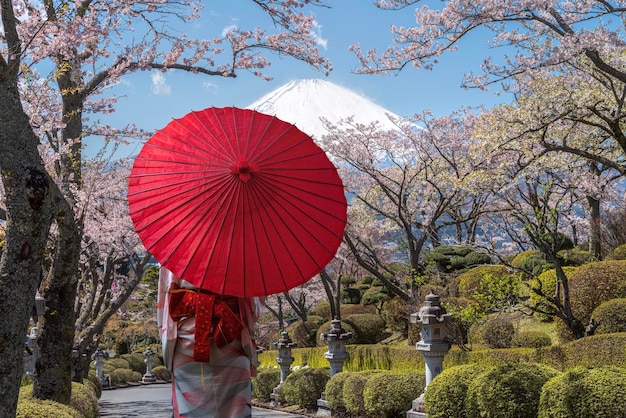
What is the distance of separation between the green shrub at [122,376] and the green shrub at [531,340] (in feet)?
73.9

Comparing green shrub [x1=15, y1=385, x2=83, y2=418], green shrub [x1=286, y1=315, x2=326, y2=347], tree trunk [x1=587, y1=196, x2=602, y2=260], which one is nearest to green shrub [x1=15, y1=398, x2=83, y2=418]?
green shrub [x1=15, y1=385, x2=83, y2=418]

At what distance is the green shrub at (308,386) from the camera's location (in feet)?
47.4

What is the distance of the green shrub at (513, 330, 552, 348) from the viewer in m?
13.1

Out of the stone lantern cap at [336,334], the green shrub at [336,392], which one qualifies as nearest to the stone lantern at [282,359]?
the stone lantern cap at [336,334]

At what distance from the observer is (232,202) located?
129 inches

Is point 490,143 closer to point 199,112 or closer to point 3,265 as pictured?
point 199,112

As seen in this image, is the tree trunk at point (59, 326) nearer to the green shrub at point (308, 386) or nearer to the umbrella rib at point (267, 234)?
the umbrella rib at point (267, 234)

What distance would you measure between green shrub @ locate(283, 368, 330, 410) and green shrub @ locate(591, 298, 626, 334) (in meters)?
5.90

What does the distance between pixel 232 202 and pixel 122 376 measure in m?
30.3

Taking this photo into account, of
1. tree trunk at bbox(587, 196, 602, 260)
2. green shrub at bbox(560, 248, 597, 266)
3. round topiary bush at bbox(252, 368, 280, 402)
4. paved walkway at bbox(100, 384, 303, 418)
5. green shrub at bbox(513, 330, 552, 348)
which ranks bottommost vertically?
paved walkway at bbox(100, 384, 303, 418)

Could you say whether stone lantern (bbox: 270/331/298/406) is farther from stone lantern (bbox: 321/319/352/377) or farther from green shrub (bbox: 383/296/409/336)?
green shrub (bbox: 383/296/409/336)

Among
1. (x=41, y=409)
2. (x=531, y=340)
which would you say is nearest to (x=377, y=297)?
(x=531, y=340)

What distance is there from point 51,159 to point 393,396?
658cm

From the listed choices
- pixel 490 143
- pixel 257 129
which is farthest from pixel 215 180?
pixel 490 143
